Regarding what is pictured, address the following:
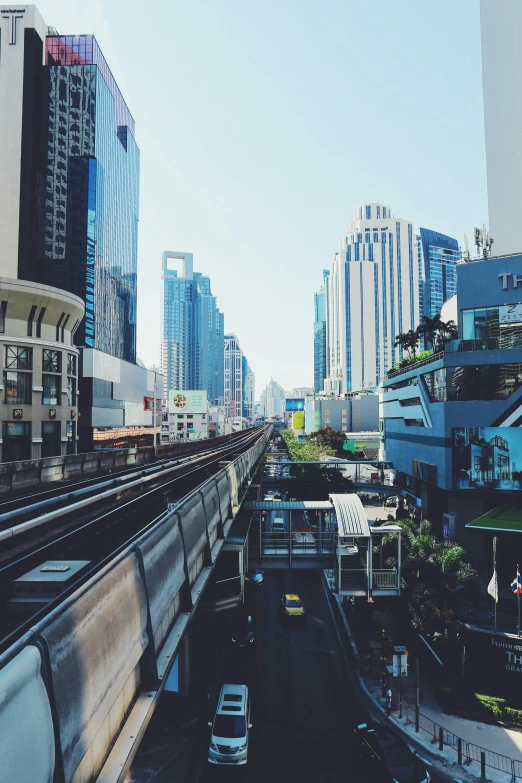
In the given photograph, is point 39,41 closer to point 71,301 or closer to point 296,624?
point 71,301

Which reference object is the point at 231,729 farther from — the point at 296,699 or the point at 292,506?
the point at 292,506

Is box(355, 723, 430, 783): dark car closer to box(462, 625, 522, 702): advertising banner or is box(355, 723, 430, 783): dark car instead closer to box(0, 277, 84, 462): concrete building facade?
box(462, 625, 522, 702): advertising banner

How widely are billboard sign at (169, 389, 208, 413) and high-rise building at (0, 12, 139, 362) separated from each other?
44004 mm

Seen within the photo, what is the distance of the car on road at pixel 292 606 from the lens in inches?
1104

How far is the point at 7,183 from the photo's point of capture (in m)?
79.1

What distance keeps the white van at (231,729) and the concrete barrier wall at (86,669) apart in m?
9.90

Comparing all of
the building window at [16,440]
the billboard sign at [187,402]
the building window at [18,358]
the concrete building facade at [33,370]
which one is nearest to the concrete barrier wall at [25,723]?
the concrete building facade at [33,370]

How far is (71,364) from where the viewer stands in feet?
154

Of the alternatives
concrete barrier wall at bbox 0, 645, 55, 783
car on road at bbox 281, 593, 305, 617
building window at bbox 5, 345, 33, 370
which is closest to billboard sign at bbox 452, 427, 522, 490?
car on road at bbox 281, 593, 305, 617

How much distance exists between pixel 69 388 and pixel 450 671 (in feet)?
122

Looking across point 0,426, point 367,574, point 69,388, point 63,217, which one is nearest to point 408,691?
point 367,574

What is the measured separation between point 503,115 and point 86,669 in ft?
313

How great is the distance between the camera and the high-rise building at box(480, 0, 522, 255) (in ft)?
242

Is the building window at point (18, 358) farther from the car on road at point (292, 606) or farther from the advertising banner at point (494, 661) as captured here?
the advertising banner at point (494, 661)
